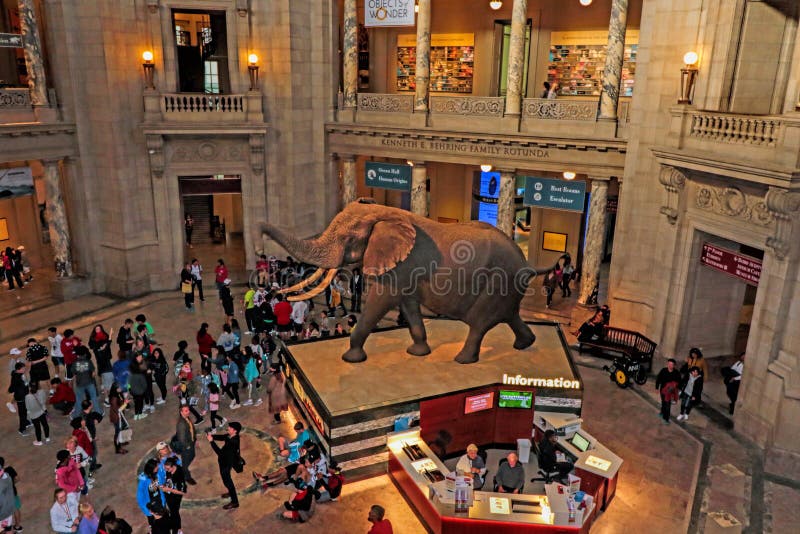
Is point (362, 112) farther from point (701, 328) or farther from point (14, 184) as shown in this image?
point (701, 328)

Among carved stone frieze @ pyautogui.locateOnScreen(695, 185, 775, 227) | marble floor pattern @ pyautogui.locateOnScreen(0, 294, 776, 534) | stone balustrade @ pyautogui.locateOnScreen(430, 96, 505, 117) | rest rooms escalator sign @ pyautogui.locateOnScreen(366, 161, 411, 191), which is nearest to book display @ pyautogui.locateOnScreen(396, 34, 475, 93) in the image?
stone balustrade @ pyautogui.locateOnScreen(430, 96, 505, 117)

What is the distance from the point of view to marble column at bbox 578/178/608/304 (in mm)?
18547

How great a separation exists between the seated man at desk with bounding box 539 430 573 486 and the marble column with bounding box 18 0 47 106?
56.5ft

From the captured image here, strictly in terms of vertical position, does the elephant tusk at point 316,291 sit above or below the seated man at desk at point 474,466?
above

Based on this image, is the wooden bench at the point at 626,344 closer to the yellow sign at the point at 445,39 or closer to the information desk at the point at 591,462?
the information desk at the point at 591,462

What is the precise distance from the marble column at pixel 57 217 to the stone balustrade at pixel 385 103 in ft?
31.9

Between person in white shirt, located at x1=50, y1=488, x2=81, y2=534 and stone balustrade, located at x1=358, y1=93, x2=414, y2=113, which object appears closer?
person in white shirt, located at x1=50, y1=488, x2=81, y2=534

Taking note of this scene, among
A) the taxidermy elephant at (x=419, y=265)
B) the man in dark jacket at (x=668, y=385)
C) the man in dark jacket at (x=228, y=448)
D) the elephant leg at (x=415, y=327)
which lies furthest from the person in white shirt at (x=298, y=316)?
the man in dark jacket at (x=668, y=385)

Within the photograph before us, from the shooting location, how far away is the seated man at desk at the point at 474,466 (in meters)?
10.3

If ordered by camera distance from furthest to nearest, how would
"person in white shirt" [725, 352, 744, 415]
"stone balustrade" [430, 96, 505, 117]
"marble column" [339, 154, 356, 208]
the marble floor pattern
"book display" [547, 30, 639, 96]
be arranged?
"book display" [547, 30, 639, 96] → "marble column" [339, 154, 356, 208] → "stone balustrade" [430, 96, 505, 117] → "person in white shirt" [725, 352, 744, 415] → the marble floor pattern

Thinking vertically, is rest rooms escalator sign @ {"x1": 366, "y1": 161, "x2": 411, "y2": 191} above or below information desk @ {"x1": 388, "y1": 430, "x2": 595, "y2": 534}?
above

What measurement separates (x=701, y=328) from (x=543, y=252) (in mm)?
9905

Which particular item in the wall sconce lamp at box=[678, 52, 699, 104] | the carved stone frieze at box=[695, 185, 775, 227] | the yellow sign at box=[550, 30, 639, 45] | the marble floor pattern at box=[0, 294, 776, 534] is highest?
the yellow sign at box=[550, 30, 639, 45]

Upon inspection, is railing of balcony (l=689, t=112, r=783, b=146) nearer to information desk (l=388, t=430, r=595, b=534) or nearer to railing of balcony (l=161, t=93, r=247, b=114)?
information desk (l=388, t=430, r=595, b=534)
